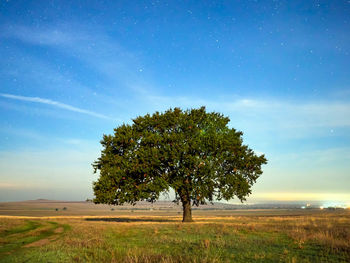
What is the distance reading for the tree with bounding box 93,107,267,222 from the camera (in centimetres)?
3250

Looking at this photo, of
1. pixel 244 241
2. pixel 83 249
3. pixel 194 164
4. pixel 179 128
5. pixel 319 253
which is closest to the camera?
pixel 319 253

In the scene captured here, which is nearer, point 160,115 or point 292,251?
point 292,251

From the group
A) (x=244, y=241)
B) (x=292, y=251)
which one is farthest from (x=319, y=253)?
(x=244, y=241)

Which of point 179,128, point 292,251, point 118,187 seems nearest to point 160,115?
point 179,128

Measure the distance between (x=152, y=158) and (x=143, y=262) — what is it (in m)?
21.4

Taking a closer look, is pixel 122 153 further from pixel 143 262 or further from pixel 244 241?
pixel 143 262

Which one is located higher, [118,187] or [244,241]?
[118,187]

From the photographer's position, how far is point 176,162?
33.0m

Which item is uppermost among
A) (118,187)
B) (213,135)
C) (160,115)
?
(160,115)

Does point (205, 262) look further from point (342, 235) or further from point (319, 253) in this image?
point (342, 235)

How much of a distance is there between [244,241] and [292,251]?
149 inches

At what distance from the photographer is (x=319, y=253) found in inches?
527

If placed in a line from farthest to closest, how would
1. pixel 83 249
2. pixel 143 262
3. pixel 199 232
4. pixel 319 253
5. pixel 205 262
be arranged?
pixel 199 232 → pixel 83 249 → pixel 319 253 → pixel 143 262 → pixel 205 262

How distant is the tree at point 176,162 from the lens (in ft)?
107
